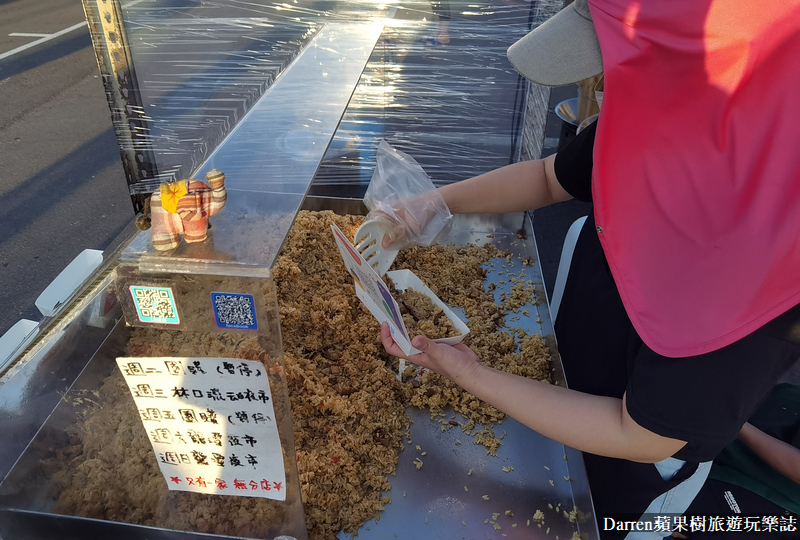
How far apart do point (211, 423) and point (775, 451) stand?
1.37 meters

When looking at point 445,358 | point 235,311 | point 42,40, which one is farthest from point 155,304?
point 42,40

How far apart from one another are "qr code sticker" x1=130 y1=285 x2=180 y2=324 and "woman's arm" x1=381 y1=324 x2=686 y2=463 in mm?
439

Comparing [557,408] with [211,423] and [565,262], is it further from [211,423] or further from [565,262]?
[565,262]

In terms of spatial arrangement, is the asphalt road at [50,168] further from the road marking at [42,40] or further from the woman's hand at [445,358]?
the woman's hand at [445,358]

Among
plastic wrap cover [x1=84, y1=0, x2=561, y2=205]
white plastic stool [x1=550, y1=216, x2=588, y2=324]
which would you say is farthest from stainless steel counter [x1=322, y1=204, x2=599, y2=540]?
plastic wrap cover [x1=84, y1=0, x2=561, y2=205]

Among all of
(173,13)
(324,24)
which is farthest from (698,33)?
(173,13)

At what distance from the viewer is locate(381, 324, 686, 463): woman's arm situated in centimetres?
93

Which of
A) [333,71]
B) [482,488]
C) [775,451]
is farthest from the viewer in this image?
[333,71]

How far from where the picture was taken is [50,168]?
388 cm

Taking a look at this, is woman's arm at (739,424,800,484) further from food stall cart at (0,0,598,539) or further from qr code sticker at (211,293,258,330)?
qr code sticker at (211,293,258,330)

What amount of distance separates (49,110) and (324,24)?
3.96 m

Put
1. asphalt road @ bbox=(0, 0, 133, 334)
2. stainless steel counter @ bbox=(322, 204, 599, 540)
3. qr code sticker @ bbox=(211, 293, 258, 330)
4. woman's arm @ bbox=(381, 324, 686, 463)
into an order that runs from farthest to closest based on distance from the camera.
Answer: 1. asphalt road @ bbox=(0, 0, 133, 334)
2. stainless steel counter @ bbox=(322, 204, 599, 540)
3. woman's arm @ bbox=(381, 324, 686, 463)
4. qr code sticker @ bbox=(211, 293, 258, 330)

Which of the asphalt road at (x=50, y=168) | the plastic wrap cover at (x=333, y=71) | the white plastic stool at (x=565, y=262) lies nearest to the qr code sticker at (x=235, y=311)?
the plastic wrap cover at (x=333, y=71)

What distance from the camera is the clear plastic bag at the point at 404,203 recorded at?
146 centimetres
